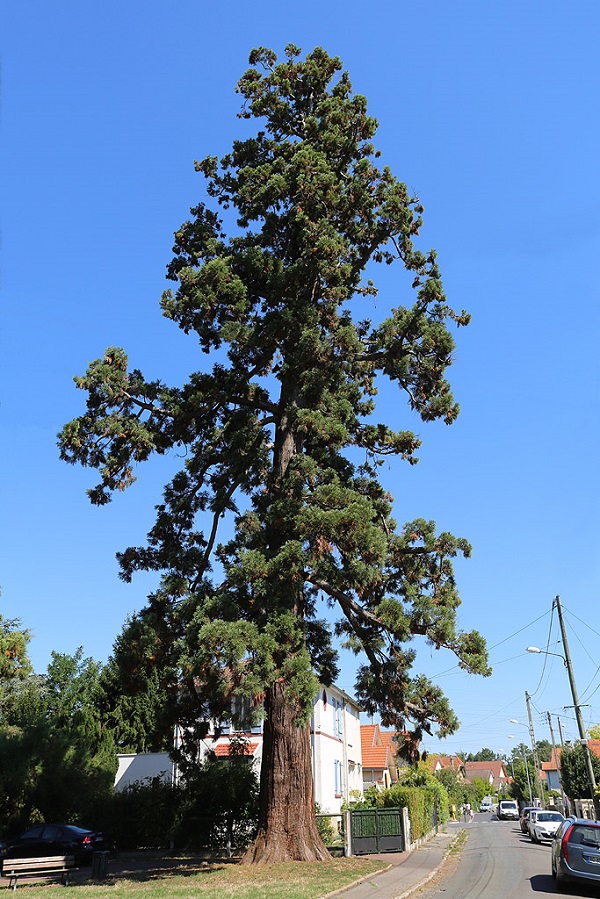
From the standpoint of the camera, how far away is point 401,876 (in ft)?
52.9

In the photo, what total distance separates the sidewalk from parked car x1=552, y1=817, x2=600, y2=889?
122 inches

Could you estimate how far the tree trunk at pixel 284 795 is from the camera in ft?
51.4

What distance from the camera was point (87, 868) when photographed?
64.3ft

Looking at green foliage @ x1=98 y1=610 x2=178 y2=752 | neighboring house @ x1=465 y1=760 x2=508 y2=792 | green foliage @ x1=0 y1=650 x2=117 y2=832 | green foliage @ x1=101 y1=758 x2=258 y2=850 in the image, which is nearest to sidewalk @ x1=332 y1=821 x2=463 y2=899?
green foliage @ x1=101 y1=758 x2=258 y2=850

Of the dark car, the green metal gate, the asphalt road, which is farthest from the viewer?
the green metal gate

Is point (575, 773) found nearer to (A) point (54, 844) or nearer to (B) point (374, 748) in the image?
(B) point (374, 748)

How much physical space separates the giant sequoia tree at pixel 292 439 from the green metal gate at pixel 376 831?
4984mm

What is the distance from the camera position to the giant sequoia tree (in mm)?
14961

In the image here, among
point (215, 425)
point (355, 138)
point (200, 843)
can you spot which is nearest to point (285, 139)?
point (355, 138)

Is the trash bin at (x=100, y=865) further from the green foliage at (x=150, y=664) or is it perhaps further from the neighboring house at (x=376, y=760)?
the neighboring house at (x=376, y=760)

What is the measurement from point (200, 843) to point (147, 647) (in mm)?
9772

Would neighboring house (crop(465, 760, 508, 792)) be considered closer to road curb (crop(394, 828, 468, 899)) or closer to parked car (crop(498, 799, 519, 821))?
parked car (crop(498, 799, 519, 821))

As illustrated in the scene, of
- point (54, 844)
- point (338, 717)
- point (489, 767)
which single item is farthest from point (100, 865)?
point (489, 767)

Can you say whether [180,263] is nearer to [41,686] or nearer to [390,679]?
[390,679]
